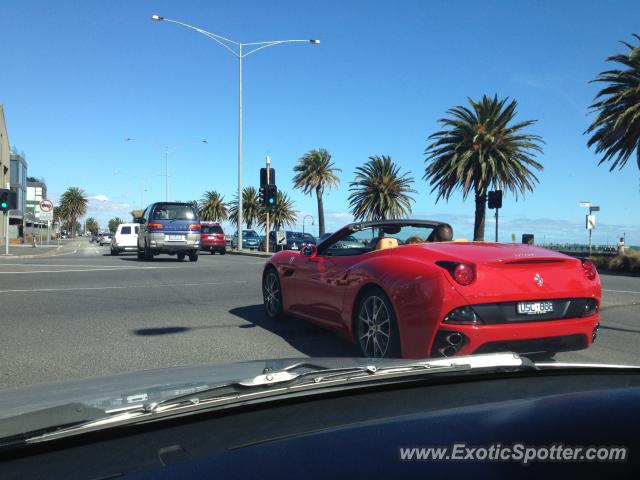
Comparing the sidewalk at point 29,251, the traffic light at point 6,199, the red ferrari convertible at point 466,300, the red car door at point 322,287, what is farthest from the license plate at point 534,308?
the traffic light at point 6,199

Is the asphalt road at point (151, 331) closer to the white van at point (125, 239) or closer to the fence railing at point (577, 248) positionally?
the white van at point (125, 239)

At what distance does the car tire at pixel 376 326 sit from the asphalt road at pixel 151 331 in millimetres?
656

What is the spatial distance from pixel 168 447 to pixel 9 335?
6.22 m

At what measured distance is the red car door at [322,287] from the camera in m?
5.76

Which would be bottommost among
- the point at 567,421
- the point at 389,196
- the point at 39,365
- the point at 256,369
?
the point at 39,365

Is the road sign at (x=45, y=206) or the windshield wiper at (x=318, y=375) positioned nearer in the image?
the windshield wiper at (x=318, y=375)

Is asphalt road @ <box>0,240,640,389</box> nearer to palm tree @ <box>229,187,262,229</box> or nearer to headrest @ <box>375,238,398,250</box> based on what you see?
headrest @ <box>375,238,398,250</box>

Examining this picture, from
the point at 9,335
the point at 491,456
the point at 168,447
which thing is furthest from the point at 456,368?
the point at 9,335

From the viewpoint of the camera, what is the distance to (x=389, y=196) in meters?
51.8

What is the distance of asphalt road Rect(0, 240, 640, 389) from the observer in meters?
5.60

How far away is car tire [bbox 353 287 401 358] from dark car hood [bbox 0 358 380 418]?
191cm

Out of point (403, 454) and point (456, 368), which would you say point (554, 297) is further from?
point (403, 454)

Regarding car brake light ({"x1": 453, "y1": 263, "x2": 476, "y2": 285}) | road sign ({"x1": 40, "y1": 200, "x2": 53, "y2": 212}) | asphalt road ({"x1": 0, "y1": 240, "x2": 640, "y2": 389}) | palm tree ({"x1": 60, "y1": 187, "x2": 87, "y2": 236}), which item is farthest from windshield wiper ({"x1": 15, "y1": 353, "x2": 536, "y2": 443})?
palm tree ({"x1": 60, "y1": 187, "x2": 87, "y2": 236})

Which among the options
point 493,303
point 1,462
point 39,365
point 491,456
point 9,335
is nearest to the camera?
point 491,456
